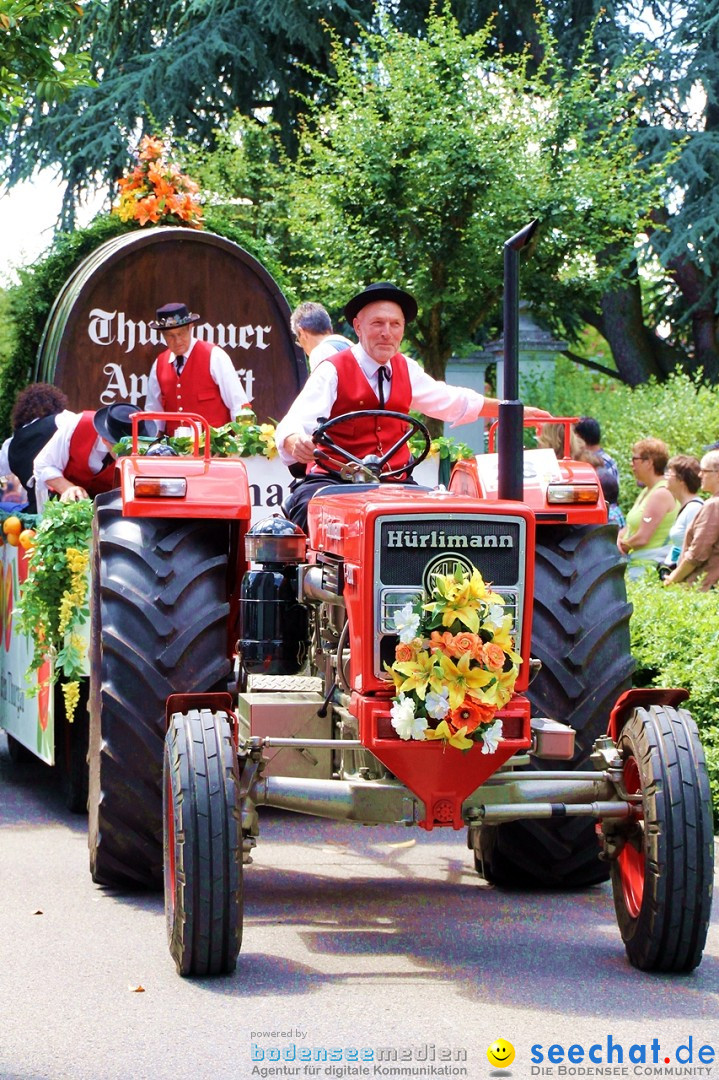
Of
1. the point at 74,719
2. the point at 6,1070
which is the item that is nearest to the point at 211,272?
the point at 74,719

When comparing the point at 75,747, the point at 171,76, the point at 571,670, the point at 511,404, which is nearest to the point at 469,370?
the point at 171,76

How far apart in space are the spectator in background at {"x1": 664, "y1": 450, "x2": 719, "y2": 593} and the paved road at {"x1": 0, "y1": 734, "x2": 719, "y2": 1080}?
324cm

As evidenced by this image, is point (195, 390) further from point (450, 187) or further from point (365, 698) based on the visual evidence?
point (450, 187)

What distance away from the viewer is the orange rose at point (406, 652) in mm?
4695

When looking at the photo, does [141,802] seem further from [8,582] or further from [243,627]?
[8,582]

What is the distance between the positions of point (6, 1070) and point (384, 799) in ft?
4.46

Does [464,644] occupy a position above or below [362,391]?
below

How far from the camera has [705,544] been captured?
9266mm

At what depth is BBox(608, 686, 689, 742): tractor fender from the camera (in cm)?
513

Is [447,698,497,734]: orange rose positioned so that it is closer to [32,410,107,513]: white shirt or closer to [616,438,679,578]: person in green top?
[32,410,107,513]: white shirt

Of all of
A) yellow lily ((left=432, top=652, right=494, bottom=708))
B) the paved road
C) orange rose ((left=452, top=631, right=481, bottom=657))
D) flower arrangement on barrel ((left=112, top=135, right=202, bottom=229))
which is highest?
flower arrangement on barrel ((left=112, top=135, right=202, bottom=229))

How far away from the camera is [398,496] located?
17.1ft

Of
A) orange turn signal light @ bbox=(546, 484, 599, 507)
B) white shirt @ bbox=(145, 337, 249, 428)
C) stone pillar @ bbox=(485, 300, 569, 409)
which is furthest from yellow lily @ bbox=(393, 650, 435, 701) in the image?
stone pillar @ bbox=(485, 300, 569, 409)

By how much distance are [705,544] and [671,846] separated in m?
4.74
